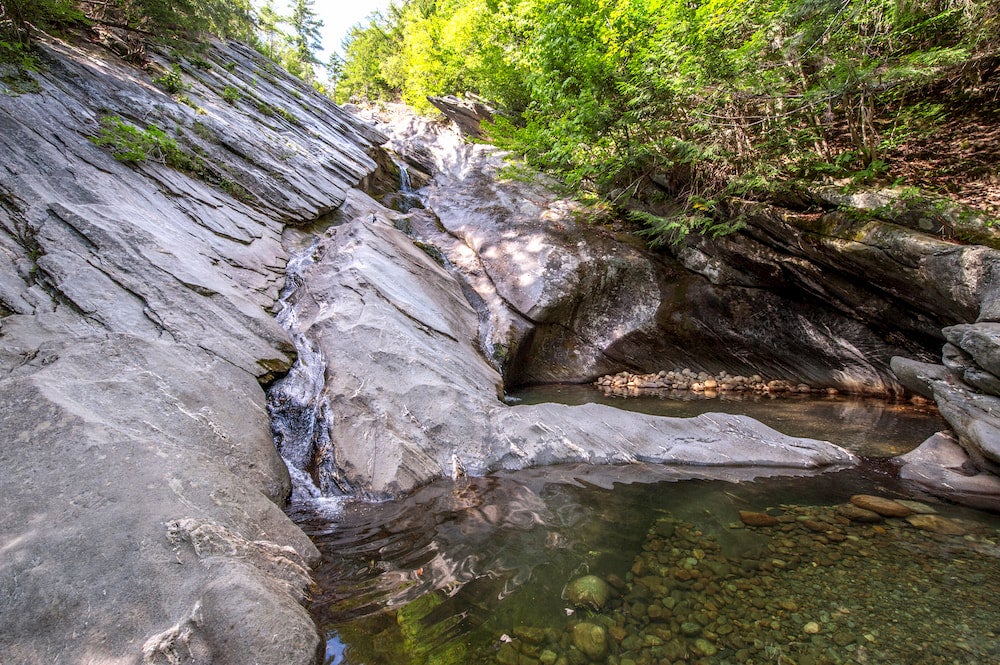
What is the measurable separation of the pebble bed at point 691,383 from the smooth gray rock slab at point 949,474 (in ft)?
14.3

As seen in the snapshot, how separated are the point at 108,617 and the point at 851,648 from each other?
3967 millimetres

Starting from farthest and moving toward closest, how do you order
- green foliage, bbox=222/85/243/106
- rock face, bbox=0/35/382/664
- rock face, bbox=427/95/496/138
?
rock face, bbox=427/95/496/138, green foliage, bbox=222/85/243/106, rock face, bbox=0/35/382/664

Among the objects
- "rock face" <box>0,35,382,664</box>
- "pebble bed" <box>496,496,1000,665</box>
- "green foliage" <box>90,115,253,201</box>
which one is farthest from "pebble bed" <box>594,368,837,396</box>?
"green foliage" <box>90,115,253,201</box>

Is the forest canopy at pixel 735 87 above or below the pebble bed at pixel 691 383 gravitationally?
above

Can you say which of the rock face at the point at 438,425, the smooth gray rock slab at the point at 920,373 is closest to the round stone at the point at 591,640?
the rock face at the point at 438,425

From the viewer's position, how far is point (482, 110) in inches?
685

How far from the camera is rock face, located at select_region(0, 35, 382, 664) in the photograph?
6.88ft

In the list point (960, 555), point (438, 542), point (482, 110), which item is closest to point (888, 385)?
point (960, 555)

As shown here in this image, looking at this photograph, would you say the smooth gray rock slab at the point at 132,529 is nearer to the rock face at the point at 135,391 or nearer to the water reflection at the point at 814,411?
the rock face at the point at 135,391

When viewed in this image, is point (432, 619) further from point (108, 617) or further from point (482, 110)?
point (482, 110)

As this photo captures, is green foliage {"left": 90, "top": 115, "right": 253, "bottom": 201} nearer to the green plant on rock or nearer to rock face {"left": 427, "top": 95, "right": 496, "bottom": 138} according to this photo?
the green plant on rock

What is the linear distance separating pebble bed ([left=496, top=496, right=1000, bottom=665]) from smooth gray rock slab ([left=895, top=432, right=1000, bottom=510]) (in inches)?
30.6

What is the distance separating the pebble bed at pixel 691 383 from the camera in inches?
369

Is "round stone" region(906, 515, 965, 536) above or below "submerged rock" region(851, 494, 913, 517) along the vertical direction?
above
